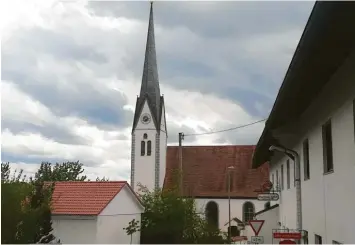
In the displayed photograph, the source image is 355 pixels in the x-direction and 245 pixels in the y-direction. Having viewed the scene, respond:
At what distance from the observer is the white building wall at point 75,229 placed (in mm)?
19922

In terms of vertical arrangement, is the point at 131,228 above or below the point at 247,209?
below

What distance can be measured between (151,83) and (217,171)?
1207cm

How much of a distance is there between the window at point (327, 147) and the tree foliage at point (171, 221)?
756 inches

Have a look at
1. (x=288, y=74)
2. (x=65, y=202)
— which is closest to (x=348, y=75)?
(x=288, y=74)

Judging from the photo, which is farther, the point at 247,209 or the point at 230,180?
the point at 230,180

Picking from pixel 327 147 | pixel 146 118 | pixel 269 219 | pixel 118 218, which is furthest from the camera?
pixel 146 118

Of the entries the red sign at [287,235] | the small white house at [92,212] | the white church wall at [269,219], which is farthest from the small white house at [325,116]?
the small white house at [92,212]

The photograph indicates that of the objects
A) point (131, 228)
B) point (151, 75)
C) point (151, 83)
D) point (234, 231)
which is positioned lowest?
point (234, 231)

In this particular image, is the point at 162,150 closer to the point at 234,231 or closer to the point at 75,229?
the point at 234,231

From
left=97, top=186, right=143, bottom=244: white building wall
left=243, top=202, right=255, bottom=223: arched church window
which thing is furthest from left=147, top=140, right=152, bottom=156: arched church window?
left=97, top=186, right=143, bottom=244: white building wall

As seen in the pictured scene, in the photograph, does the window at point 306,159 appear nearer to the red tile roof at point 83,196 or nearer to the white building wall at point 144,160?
the red tile roof at point 83,196

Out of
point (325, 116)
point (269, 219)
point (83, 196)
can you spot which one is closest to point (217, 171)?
point (83, 196)

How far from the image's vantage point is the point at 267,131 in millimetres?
11047

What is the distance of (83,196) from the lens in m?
21.7
